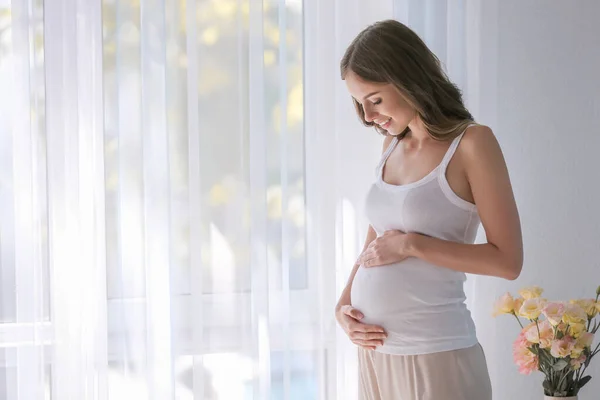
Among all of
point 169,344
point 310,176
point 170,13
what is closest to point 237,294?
point 169,344

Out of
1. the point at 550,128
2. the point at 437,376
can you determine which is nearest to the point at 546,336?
the point at 437,376

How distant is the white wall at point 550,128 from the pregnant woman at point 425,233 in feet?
1.71

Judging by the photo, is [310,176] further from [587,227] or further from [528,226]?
[587,227]

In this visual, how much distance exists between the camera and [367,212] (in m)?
1.63

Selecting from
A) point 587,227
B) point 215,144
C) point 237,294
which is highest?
point 215,144

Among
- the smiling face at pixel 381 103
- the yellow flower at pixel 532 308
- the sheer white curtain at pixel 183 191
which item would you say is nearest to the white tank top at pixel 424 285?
the smiling face at pixel 381 103

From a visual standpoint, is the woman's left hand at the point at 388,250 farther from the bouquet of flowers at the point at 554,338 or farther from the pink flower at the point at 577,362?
the pink flower at the point at 577,362

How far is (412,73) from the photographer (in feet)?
4.91

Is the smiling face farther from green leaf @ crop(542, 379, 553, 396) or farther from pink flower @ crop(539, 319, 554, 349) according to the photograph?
green leaf @ crop(542, 379, 553, 396)

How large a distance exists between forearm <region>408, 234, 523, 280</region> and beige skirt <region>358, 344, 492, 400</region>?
0.56 ft

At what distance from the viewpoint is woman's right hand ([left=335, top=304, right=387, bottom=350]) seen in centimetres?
149

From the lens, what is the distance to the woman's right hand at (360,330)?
1.49 m

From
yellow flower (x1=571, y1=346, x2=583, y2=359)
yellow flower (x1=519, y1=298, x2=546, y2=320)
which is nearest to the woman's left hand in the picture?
yellow flower (x1=519, y1=298, x2=546, y2=320)

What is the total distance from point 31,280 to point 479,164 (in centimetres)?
120
